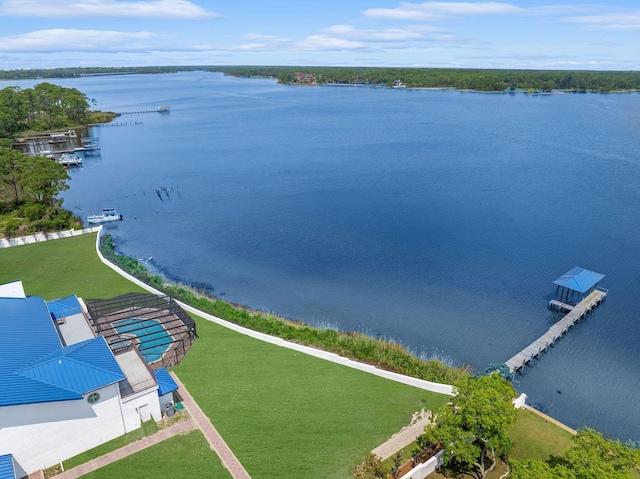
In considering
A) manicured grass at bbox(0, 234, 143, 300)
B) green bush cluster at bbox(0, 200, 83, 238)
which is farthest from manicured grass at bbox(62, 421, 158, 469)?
green bush cluster at bbox(0, 200, 83, 238)

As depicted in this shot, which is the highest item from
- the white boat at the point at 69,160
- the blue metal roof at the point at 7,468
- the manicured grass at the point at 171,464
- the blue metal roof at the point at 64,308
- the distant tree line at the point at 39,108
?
the distant tree line at the point at 39,108

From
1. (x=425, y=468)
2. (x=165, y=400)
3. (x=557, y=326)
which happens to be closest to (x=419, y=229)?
(x=557, y=326)

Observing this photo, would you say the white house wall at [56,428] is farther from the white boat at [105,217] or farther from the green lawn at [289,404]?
the white boat at [105,217]

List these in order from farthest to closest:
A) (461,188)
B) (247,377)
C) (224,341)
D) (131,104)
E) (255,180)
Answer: (131,104) → (255,180) → (461,188) → (224,341) → (247,377)

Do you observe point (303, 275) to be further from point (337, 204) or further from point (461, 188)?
point (461, 188)

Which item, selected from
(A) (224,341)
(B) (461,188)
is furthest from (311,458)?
(B) (461,188)

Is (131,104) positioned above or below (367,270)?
above

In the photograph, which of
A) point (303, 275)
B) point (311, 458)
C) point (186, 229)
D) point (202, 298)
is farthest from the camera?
point (186, 229)

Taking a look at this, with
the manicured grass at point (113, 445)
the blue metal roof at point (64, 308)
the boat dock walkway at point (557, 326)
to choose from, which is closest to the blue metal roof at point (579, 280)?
the boat dock walkway at point (557, 326)
